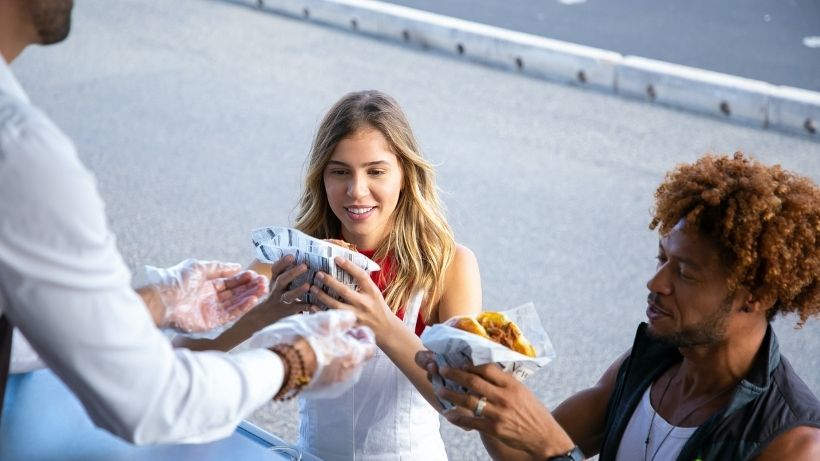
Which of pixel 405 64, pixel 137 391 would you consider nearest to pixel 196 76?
pixel 405 64

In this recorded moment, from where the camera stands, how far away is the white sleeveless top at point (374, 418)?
2555mm

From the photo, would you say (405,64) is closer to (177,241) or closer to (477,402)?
(177,241)

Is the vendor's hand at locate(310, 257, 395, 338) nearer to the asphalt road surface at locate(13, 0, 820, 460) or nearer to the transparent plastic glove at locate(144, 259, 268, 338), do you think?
the transparent plastic glove at locate(144, 259, 268, 338)

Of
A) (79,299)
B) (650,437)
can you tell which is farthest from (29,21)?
(650,437)

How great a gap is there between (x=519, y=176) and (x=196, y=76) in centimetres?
269

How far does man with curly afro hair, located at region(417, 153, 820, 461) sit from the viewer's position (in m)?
1.93

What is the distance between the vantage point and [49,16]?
5.33 ft

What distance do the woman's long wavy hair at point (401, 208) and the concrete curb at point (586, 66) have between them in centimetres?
412

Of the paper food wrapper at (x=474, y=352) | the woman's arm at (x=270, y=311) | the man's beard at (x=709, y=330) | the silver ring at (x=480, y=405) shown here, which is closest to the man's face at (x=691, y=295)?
the man's beard at (x=709, y=330)

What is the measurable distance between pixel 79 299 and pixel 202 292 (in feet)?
2.48

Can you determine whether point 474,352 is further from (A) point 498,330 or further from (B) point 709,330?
(B) point 709,330

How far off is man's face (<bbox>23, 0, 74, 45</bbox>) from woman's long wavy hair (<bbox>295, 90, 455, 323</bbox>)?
3.43ft

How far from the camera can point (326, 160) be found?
2.66 metres

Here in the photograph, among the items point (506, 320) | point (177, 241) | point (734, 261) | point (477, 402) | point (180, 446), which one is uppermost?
point (734, 261)
